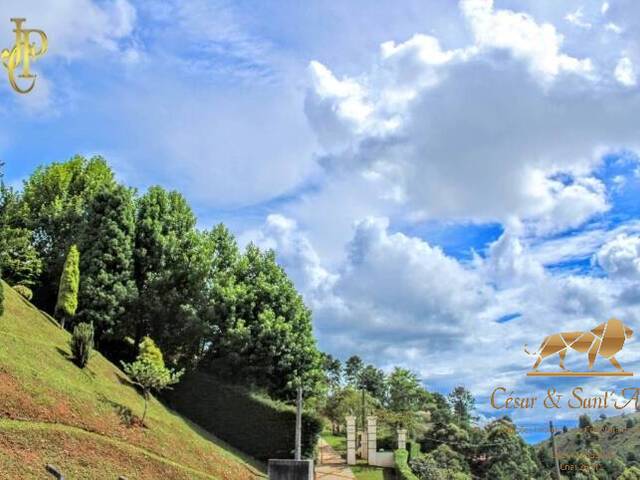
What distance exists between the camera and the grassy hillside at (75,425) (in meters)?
19.0

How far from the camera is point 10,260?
35.9 meters

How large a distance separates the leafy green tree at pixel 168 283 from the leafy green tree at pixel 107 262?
103 centimetres

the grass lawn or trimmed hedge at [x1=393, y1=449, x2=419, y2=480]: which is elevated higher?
the grass lawn

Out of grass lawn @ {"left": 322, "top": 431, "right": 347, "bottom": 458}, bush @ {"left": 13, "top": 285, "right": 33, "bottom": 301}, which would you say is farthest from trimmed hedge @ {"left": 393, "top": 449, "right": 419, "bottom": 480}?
bush @ {"left": 13, "top": 285, "right": 33, "bottom": 301}

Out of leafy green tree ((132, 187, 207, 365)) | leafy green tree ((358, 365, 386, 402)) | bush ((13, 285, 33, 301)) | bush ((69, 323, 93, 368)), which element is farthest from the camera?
leafy green tree ((358, 365, 386, 402))

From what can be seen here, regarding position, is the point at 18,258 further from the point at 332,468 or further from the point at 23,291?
the point at 332,468

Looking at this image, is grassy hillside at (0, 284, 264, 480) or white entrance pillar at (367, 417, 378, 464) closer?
grassy hillside at (0, 284, 264, 480)

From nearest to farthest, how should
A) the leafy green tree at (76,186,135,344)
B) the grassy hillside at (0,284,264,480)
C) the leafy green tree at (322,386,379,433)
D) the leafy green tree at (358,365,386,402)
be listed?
the grassy hillside at (0,284,264,480) < the leafy green tree at (76,186,135,344) < the leafy green tree at (322,386,379,433) < the leafy green tree at (358,365,386,402)

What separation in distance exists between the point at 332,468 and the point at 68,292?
18.2 metres

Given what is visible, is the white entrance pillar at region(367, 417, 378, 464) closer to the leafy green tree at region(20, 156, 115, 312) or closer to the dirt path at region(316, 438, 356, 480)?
the dirt path at region(316, 438, 356, 480)

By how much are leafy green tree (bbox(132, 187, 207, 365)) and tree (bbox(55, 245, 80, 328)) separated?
5.25 m

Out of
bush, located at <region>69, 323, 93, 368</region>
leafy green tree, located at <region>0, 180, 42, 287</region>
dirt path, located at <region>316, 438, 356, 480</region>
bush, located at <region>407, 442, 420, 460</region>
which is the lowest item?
dirt path, located at <region>316, 438, 356, 480</region>

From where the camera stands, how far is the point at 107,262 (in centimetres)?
3784

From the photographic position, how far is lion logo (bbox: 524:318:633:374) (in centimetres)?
2319
